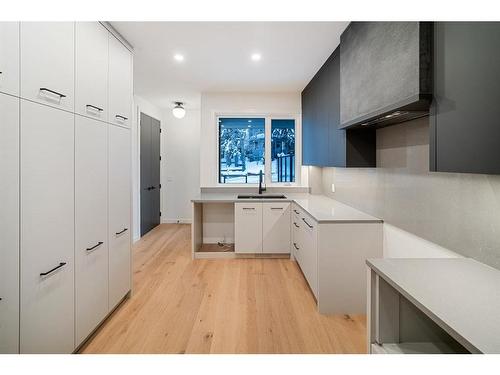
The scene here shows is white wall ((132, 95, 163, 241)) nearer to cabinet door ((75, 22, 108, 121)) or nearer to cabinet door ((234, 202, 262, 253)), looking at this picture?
cabinet door ((234, 202, 262, 253))

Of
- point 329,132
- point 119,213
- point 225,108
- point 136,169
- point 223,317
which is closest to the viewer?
point 223,317

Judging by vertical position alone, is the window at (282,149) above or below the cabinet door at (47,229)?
above

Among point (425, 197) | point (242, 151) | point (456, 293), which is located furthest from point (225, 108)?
point (456, 293)

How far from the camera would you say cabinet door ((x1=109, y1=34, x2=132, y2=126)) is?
257 centimetres

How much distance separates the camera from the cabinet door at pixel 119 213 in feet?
8.46

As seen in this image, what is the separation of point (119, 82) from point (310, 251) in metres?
2.43

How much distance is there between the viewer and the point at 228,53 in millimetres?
3191

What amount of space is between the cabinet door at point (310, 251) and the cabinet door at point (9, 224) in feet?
7.02

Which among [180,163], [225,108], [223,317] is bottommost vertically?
[223,317]

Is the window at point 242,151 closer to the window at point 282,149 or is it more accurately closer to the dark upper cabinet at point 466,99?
the window at point 282,149

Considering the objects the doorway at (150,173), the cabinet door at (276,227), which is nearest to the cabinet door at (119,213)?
the cabinet door at (276,227)

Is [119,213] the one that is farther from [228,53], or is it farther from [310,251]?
[228,53]

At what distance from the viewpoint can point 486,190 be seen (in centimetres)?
147
